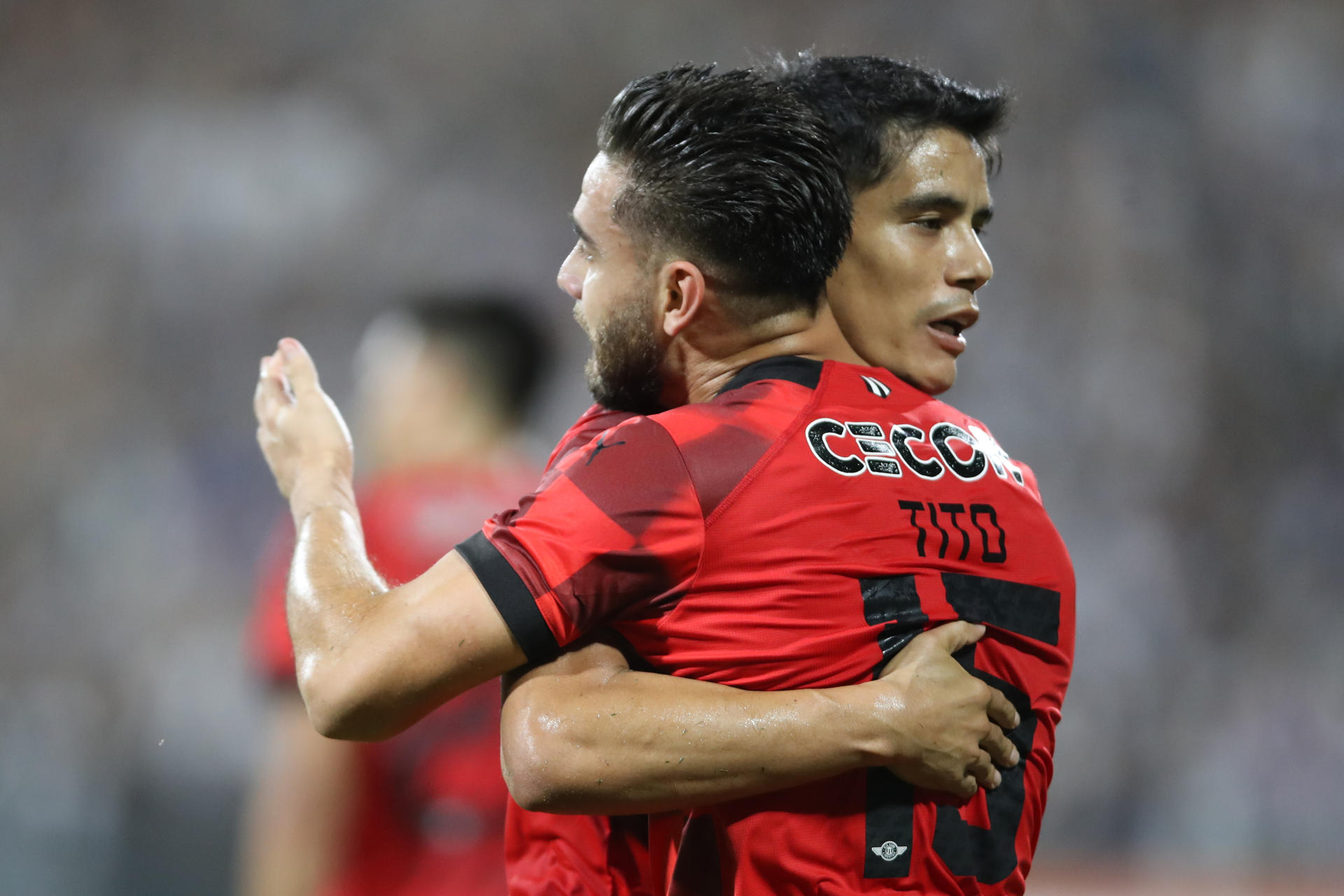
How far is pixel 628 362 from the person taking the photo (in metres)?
2.02

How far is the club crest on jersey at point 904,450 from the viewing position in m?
1.84

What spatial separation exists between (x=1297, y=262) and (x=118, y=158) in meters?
7.79

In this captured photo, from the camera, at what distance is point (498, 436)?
11.3 ft

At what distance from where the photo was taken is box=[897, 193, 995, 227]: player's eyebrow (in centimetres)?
223

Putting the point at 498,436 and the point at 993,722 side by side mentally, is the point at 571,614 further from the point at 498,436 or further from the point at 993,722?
the point at 498,436

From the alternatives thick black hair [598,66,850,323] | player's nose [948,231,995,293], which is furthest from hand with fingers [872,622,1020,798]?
player's nose [948,231,995,293]

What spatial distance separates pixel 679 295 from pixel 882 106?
0.61 meters

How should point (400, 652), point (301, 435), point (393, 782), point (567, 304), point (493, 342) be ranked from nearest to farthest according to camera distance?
point (400, 652), point (301, 435), point (393, 782), point (493, 342), point (567, 304)

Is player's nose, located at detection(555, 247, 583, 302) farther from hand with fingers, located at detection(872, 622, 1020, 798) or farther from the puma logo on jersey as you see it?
hand with fingers, located at detection(872, 622, 1020, 798)

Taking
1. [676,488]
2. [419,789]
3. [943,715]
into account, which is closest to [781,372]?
[676,488]

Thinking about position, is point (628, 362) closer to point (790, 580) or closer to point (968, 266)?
point (790, 580)

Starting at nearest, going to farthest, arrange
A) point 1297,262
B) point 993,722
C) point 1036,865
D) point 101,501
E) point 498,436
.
A: point 993,722 → point 498,436 → point 1036,865 → point 101,501 → point 1297,262

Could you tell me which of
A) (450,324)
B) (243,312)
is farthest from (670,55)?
(450,324)

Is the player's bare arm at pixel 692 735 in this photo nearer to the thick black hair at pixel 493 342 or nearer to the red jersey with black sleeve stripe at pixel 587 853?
the red jersey with black sleeve stripe at pixel 587 853
